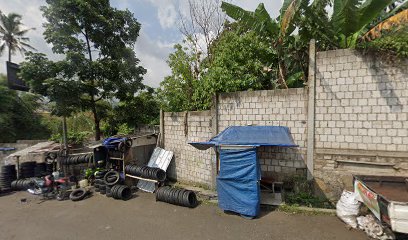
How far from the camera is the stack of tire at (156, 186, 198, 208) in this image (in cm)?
680

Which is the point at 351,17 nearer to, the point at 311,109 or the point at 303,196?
the point at 311,109

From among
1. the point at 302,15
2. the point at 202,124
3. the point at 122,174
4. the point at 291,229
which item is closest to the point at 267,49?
the point at 302,15

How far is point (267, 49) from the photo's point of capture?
816 centimetres

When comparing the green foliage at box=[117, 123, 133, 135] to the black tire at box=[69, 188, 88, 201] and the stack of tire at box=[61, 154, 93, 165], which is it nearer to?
the stack of tire at box=[61, 154, 93, 165]

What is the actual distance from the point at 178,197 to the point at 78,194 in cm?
401

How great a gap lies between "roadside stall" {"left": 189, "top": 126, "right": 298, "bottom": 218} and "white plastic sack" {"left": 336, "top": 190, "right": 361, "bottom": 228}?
181 centimetres

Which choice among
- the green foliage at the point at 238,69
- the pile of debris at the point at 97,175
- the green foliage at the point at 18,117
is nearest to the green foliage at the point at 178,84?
the green foliage at the point at 238,69

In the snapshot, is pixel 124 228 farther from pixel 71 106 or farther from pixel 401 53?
pixel 401 53

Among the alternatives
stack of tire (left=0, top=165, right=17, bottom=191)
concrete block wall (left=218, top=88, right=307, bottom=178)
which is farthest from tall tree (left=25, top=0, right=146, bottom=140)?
concrete block wall (left=218, top=88, right=307, bottom=178)

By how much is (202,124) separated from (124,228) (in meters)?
4.17

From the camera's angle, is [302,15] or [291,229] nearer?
[291,229]

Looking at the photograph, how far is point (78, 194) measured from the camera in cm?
825

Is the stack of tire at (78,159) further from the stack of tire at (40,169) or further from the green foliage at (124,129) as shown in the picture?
the green foliage at (124,129)

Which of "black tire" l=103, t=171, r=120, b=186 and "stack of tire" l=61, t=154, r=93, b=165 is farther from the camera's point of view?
"stack of tire" l=61, t=154, r=93, b=165
